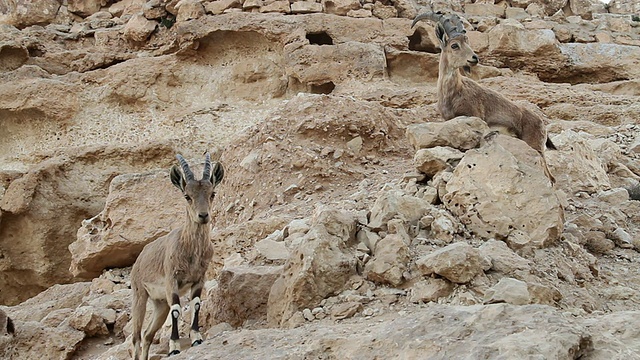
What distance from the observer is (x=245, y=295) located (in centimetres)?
648

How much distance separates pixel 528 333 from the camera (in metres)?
3.83

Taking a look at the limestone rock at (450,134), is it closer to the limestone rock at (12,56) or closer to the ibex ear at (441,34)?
the ibex ear at (441,34)

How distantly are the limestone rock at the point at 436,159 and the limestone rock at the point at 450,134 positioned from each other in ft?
0.86

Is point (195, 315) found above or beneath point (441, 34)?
beneath

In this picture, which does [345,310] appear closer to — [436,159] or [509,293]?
[509,293]

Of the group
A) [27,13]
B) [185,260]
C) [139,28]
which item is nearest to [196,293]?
[185,260]

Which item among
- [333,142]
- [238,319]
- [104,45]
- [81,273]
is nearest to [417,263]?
[238,319]

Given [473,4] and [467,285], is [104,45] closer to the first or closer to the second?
[473,4]

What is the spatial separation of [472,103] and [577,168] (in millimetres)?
1635

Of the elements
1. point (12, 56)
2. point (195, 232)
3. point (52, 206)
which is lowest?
point (52, 206)

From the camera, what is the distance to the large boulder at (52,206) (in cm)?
1459

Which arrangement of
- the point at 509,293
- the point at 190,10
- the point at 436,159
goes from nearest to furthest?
1. the point at 509,293
2. the point at 436,159
3. the point at 190,10

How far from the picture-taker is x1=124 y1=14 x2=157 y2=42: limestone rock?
18.4 metres

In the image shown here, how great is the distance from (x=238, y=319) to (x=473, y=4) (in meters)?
15.9
